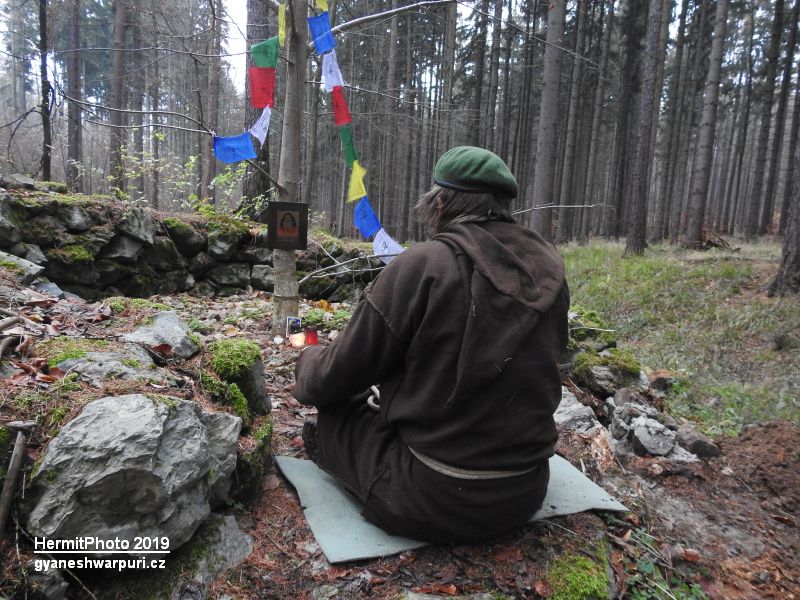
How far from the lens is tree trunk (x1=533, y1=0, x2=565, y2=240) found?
34.0 ft

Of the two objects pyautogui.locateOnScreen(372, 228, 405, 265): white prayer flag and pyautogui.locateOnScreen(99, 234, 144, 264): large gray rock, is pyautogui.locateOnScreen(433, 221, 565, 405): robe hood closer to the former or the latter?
pyautogui.locateOnScreen(372, 228, 405, 265): white prayer flag

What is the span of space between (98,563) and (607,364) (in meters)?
4.56

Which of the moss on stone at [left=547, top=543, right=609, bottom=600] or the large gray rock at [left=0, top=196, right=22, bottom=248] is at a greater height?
the large gray rock at [left=0, top=196, right=22, bottom=248]

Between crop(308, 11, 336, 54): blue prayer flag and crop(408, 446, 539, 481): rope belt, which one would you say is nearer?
crop(408, 446, 539, 481): rope belt

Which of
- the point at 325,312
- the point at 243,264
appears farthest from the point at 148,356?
the point at 243,264

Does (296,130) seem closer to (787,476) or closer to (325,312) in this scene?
(325,312)

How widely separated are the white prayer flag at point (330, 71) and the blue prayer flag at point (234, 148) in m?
0.89

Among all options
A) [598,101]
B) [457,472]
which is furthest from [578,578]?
[598,101]

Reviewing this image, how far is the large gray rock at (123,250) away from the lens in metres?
5.96

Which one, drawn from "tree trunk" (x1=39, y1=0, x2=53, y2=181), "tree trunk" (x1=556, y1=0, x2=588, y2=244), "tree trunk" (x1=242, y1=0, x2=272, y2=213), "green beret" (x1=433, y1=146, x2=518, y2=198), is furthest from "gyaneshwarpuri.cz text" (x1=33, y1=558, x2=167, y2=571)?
"tree trunk" (x1=556, y1=0, x2=588, y2=244)

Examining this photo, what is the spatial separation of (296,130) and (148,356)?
9.08 feet

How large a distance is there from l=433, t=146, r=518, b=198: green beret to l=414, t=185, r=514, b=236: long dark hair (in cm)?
3

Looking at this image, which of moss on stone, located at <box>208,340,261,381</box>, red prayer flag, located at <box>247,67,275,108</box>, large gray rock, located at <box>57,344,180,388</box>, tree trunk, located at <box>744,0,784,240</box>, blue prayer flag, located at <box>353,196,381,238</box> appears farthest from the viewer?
tree trunk, located at <box>744,0,784,240</box>

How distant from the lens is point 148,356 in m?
2.46
